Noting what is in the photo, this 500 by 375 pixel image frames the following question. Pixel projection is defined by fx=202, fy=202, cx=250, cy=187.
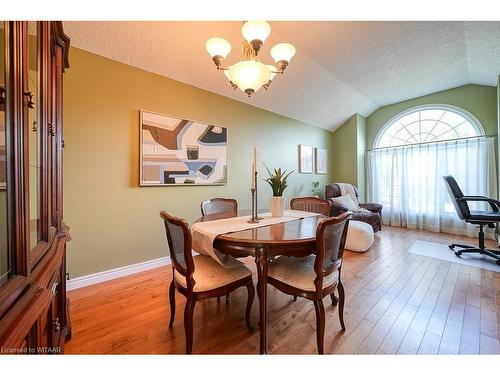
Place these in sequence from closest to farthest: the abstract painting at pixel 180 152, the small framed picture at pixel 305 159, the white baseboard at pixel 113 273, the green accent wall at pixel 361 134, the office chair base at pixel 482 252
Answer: the white baseboard at pixel 113 273 → the abstract painting at pixel 180 152 → the office chair base at pixel 482 252 → the green accent wall at pixel 361 134 → the small framed picture at pixel 305 159

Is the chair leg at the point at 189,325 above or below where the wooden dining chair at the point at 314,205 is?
below

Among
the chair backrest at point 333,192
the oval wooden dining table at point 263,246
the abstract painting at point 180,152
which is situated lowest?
the oval wooden dining table at point 263,246

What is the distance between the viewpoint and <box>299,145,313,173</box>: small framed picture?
433cm

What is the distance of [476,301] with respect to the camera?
1.75m

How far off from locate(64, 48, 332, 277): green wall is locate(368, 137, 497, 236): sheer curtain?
396 cm

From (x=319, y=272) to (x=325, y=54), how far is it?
115 inches

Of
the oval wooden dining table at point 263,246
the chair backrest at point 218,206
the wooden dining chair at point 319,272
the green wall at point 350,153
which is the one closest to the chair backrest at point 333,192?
the green wall at point 350,153

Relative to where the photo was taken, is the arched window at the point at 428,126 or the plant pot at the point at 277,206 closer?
the plant pot at the point at 277,206

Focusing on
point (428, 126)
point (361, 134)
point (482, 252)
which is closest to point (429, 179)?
point (428, 126)

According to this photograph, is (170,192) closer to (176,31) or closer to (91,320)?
(91,320)

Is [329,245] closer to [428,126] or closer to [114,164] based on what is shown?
[114,164]

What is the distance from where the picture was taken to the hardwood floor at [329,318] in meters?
1.29

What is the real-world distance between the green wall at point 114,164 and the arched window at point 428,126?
4.13 m

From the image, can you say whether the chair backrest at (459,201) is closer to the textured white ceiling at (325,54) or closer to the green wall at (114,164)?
the textured white ceiling at (325,54)
